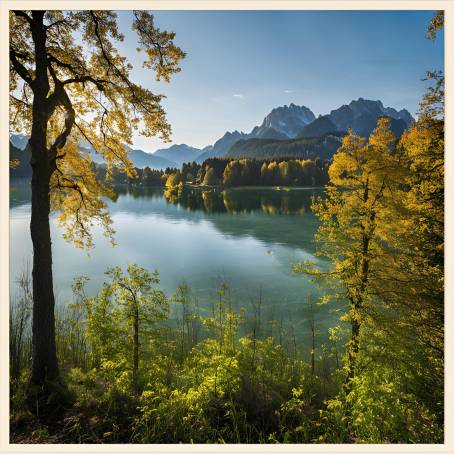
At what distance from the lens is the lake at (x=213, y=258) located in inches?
662

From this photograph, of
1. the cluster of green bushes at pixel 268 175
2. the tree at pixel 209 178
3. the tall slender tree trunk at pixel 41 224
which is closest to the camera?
the tall slender tree trunk at pixel 41 224

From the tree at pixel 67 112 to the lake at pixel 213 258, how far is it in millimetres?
1415

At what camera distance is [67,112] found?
6492 millimetres

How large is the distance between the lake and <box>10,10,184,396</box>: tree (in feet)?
4.64

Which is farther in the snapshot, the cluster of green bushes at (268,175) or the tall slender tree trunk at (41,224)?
the cluster of green bushes at (268,175)

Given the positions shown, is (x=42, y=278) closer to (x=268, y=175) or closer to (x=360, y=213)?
(x=360, y=213)

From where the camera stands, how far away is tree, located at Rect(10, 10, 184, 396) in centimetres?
593

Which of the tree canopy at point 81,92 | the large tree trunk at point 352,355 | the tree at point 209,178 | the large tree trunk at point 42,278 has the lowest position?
the large tree trunk at point 352,355

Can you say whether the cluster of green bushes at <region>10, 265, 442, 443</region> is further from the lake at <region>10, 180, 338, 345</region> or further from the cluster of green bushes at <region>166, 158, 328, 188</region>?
the cluster of green bushes at <region>166, 158, 328, 188</region>

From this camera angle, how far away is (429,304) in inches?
277

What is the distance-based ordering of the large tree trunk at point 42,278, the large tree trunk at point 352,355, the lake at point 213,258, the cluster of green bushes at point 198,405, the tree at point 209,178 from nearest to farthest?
the cluster of green bushes at point 198,405 < the large tree trunk at point 42,278 < the large tree trunk at point 352,355 < the lake at point 213,258 < the tree at point 209,178

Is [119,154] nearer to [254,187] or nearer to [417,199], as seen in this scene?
[417,199]

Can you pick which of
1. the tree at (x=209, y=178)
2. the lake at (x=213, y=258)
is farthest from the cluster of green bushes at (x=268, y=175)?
the lake at (x=213, y=258)

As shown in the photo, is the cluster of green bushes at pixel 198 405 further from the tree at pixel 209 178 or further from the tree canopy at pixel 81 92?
the tree at pixel 209 178
